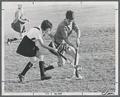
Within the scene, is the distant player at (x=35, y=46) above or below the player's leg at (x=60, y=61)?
above

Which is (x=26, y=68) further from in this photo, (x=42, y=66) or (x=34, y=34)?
(x=34, y=34)

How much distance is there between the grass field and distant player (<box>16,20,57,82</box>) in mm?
32

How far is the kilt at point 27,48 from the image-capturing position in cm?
367

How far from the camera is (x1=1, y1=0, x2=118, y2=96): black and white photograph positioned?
3.68 metres

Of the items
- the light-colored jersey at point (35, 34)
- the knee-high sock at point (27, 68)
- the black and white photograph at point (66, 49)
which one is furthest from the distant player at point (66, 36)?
the knee-high sock at point (27, 68)

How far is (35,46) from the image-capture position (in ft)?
12.1

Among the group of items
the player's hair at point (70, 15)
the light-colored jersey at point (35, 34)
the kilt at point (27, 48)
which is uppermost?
the player's hair at point (70, 15)

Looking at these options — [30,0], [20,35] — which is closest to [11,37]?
[20,35]

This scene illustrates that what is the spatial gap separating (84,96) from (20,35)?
0.66 metres

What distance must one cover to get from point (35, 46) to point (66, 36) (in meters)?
0.24

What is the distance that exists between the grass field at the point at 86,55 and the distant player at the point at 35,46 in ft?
0.11

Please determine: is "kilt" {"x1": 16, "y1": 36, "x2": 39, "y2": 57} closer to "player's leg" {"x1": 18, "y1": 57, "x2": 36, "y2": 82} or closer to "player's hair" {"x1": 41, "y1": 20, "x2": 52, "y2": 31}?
"player's leg" {"x1": 18, "y1": 57, "x2": 36, "y2": 82}

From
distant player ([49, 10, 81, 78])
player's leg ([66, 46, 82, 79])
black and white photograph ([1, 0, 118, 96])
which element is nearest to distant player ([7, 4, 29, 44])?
black and white photograph ([1, 0, 118, 96])

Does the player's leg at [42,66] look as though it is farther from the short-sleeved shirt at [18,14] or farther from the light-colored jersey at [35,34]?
the short-sleeved shirt at [18,14]
